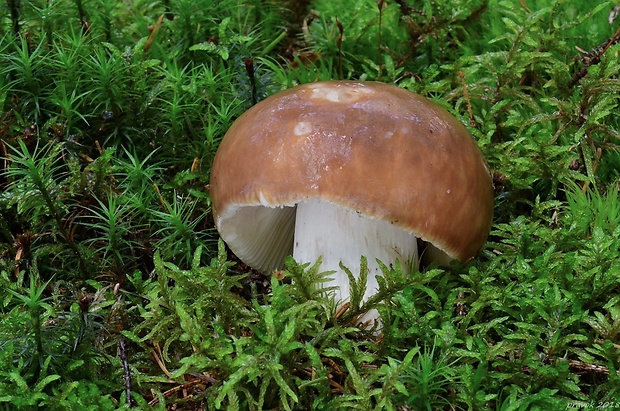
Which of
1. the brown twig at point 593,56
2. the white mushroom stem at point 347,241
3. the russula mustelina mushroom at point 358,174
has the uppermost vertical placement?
the brown twig at point 593,56

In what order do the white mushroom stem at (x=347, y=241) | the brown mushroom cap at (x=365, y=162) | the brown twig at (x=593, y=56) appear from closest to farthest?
the brown mushroom cap at (x=365, y=162) → the white mushroom stem at (x=347, y=241) → the brown twig at (x=593, y=56)

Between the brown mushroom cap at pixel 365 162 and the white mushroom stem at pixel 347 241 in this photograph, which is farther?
the white mushroom stem at pixel 347 241

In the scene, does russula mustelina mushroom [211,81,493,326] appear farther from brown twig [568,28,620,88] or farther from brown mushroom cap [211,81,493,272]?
brown twig [568,28,620,88]

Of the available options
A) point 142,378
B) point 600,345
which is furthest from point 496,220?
point 142,378

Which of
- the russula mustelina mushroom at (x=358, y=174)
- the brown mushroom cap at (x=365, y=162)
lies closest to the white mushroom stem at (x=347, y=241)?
the russula mustelina mushroom at (x=358, y=174)

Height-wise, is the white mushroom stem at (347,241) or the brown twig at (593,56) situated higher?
the brown twig at (593,56)

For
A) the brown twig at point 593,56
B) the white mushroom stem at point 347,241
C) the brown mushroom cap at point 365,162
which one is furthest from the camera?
the brown twig at point 593,56

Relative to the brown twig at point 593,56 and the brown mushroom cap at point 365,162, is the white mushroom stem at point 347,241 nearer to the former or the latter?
the brown mushroom cap at point 365,162
